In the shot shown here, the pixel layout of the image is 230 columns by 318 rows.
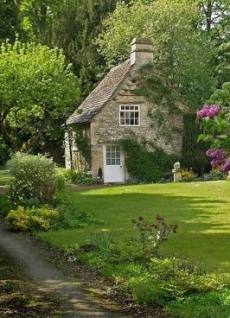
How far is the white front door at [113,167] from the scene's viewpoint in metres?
35.8

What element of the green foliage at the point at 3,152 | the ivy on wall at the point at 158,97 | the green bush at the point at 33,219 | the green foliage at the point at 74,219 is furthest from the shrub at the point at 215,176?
the green bush at the point at 33,219

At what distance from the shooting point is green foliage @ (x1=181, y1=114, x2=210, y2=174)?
120 ft

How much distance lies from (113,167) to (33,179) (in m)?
15.1

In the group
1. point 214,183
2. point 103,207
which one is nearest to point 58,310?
point 103,207

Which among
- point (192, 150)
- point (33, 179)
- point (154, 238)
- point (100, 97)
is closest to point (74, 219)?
point (33, 179)

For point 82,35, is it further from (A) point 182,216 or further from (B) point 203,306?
(B) point 203,306

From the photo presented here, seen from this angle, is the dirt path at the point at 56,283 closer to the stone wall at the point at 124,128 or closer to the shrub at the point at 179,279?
the shrub at the point at 179,279

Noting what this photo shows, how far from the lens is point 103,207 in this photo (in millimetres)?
21828

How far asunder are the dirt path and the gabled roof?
69.9 ft

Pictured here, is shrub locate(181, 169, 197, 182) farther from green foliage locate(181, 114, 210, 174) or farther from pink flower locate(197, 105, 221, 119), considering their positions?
pink flower locate(197, 105, 221, 119)

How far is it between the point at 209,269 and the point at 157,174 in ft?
79.9

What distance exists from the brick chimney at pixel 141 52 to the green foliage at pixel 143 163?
5295 mm

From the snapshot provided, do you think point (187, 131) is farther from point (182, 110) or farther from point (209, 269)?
point (209, 269)

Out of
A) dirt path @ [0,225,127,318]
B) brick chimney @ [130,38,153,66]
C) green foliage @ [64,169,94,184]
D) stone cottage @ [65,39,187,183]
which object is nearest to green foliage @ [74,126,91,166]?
stone cottage @ [65,39,187,183]
